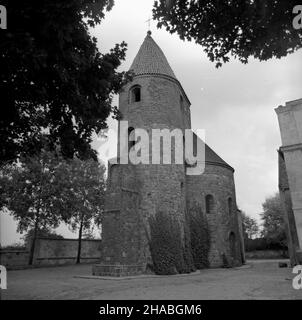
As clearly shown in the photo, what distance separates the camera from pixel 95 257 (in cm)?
3316

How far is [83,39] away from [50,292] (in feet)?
27.1

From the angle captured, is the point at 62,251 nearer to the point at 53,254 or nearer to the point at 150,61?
the point at 53,254

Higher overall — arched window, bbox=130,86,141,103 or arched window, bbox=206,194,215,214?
arched window, bbox=130,86,141,103

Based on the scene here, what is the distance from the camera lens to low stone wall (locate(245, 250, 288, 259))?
40.2 metres

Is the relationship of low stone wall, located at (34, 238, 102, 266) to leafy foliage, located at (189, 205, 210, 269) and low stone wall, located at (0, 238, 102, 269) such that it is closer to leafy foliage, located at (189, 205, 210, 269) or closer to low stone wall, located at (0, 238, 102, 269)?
low stone wall, located at (0, 238, 102, 269)

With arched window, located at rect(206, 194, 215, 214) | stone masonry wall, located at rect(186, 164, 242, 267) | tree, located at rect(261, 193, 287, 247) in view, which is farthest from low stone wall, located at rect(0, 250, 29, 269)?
tree, located at rect(261, 193, 287, 247)

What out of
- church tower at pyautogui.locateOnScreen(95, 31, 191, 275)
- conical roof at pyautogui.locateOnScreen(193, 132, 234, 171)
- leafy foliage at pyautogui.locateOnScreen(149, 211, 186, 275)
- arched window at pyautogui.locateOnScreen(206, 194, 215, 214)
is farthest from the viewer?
conical roof at pyautogui.locateOnScreen(193, 132, 234, 171)

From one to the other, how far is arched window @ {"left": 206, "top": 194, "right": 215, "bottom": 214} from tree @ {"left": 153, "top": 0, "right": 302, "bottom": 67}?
712 inches

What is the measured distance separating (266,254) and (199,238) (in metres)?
24.1

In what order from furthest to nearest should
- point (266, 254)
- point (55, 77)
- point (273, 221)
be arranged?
point (273, 221) < point (266, 254) < point (55, 77)

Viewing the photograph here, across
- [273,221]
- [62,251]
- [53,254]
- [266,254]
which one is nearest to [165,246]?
[53,254]

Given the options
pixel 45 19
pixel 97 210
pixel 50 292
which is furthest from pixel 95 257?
pixel 45 19

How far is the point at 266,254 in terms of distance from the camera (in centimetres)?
4159
